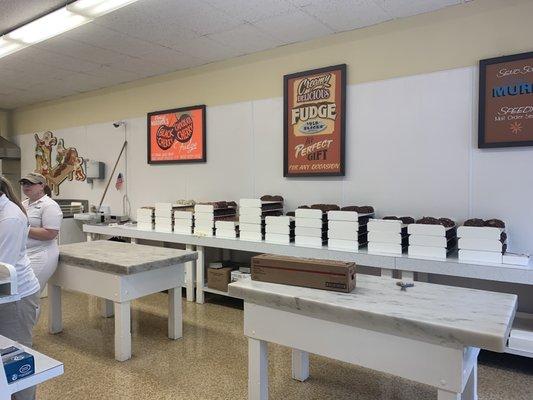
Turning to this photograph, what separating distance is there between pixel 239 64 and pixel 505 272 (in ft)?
11.7

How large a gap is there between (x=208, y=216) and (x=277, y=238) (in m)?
0.95

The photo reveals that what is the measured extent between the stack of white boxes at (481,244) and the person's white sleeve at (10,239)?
9.66ft

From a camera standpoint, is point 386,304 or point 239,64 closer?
point 386,304

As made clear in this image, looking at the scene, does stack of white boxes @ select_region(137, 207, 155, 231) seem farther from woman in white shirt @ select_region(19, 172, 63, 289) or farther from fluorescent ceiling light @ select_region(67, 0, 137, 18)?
fluorescent ceiling light @ select_region(67, 0, 137, 18)

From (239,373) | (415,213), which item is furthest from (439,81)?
(239,373)

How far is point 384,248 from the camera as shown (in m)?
3.38

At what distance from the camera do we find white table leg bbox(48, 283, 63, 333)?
3725 millimetres

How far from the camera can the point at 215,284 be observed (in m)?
4.51

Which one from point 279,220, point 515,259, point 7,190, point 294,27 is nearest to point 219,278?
point 279,220

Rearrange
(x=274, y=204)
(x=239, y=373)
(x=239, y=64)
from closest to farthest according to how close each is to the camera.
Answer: (x=239, y=373) → (x=274, y=204) → (x=239, y=64)

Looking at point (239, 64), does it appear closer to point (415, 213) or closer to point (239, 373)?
point (415, 213)

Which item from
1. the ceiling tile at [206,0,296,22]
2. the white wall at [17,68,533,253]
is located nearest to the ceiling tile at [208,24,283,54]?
the ceiling tile at [206,0,296,22]

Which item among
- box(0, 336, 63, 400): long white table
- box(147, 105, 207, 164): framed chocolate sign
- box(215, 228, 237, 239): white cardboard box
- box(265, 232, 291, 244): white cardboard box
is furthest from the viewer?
box(147, 105, 207, 164): framed chocolate sign

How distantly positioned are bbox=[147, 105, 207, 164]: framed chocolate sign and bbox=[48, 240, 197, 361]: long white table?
1.84 metres
